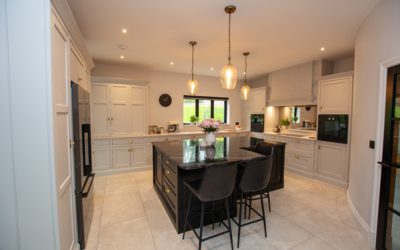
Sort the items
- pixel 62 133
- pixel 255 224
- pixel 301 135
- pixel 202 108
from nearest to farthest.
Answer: pixel 62 133 → pixel 255 224 → pixel 301 135 → pixel 202 108

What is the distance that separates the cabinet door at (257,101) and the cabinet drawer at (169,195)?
406cm

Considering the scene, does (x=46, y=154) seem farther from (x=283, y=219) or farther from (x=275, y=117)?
(x=275, y=117)

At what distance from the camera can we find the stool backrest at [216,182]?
5.84 ft

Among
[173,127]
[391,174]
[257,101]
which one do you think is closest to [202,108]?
[173,127]

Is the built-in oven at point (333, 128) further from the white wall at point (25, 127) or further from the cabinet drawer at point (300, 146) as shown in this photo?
the white wall at point (25, 127)

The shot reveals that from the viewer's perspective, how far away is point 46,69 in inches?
50.5

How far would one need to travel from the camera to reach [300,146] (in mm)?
A: 4469

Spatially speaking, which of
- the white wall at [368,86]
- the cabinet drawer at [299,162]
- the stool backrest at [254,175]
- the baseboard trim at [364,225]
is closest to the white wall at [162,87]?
the cabinet drawer at [299,162]

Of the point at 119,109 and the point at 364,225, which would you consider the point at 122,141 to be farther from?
the point at 364,225

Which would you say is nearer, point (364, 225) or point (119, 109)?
point (364, 225)

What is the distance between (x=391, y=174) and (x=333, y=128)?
6.91ft

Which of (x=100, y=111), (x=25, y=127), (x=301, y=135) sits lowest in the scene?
(x=301, y=135)

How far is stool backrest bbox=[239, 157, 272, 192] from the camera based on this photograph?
1.98 m

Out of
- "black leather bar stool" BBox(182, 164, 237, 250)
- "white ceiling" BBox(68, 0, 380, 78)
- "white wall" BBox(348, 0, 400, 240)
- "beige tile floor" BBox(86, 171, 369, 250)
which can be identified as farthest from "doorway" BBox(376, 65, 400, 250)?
"black leather bar stool" BBox(182, 164, 237, 250)
